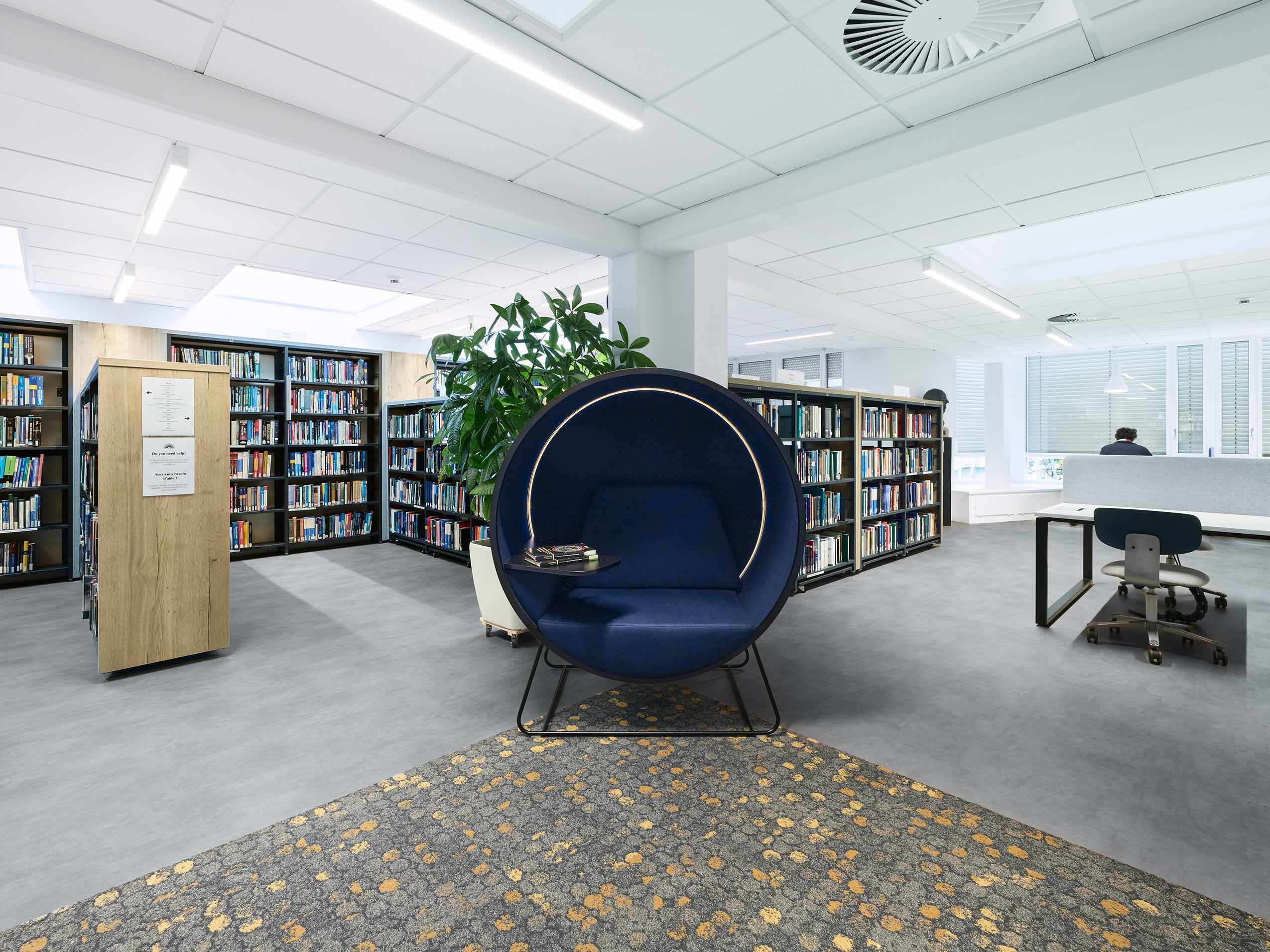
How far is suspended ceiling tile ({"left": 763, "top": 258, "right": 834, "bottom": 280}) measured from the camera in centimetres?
553

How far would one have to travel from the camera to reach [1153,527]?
11.2 feet

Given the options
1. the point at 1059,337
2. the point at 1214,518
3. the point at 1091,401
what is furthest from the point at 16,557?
the point at 1091,401

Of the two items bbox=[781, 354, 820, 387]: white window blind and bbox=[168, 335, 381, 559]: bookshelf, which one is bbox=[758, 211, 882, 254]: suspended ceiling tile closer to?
bbox=[168, 335, 381, 559]: bookshelf

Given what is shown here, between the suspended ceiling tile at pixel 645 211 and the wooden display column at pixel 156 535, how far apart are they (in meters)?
2.63

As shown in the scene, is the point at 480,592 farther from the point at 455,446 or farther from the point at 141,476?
the point at 141,476

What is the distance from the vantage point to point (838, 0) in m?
2.30

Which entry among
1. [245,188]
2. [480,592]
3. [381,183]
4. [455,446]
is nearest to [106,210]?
[245,188]

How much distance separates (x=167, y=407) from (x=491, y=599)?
6.28ft

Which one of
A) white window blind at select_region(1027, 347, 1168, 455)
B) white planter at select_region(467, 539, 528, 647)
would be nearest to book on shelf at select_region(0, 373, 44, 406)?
white planter at select_region(467, 539, 528, 647)

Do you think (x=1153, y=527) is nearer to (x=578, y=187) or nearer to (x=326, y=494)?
(x=578, y=187)

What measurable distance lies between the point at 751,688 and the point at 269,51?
11.4 feet

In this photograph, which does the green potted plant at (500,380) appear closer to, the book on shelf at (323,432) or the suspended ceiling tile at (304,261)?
the suspended ceiling tile at (304,261)

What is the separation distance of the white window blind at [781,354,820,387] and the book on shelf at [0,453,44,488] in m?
9.51

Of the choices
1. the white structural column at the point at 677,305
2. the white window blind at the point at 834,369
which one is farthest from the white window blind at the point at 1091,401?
the white structural column at the point at 677,305
